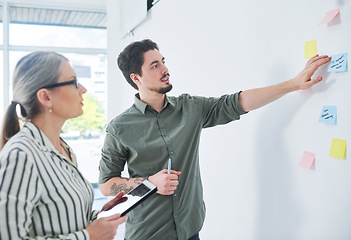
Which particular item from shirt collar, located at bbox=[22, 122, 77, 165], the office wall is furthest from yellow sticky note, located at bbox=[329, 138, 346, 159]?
shirt collar, located at bbox=[22, 122, 77, 165]

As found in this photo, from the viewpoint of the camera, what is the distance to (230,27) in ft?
5.52

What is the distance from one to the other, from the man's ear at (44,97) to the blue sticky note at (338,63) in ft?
3.05

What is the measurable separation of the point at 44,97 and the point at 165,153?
2.18ft

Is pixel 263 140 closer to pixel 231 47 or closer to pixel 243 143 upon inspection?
pixel 243 143

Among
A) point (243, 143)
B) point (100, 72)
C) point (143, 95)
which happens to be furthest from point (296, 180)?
point (100, 72)

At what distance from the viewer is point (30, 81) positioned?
92 centimetres

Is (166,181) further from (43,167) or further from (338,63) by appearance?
(338,63)

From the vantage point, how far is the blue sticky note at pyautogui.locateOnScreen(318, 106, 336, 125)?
41.9 inches

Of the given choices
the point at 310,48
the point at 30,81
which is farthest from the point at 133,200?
the point at 310,48

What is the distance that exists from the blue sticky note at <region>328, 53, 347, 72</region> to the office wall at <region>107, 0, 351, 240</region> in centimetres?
2

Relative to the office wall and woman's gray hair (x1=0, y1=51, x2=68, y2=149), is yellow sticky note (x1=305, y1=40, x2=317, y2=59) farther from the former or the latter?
woman's gray hair (x1=0, y1=51, x2=68, y2=149)

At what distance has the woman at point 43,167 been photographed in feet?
2.44

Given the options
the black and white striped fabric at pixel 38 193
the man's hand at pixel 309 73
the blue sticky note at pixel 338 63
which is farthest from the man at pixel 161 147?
the black and white striped fabric at pixel 38 193

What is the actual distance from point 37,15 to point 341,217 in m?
5.08
